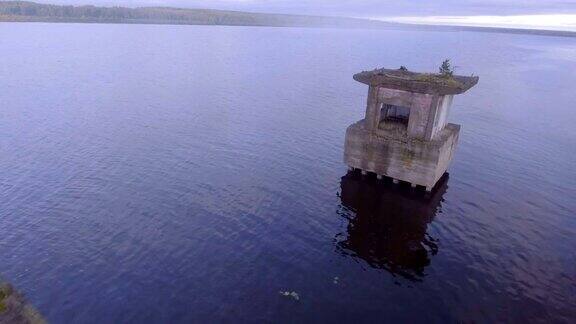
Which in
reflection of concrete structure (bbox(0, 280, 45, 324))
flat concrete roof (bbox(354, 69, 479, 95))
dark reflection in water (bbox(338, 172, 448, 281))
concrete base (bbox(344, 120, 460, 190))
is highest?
flat concrete roof (bbox(354, 69, 479, 95))

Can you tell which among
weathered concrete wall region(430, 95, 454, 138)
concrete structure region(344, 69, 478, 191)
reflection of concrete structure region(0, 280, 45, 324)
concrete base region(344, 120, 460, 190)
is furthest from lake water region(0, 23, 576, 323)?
weathered concrete wall region(430, 95, 454, 138)

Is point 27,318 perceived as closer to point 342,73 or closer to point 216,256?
point 216,256

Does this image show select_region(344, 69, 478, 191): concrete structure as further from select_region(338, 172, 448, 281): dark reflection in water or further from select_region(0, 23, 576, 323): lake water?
select_region(0, 23, 576, 323): lake water

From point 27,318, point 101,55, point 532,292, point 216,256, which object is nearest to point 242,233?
point 216,256

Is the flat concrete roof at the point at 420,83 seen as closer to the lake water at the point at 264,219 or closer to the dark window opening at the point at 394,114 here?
the dark window opening at the point at 394,114

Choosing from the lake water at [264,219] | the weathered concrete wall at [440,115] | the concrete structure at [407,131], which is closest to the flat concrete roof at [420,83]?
the concrete structure at [407,131]

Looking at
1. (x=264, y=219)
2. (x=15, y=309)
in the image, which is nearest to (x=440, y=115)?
(x=264, y=219)
